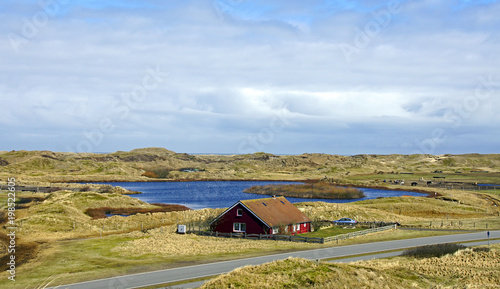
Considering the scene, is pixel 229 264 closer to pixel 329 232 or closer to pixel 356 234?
pixel 356 234

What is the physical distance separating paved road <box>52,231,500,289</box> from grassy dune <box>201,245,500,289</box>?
213 inches

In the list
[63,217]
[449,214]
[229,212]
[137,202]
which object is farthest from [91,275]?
[449,214]

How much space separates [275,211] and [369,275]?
97.9ft

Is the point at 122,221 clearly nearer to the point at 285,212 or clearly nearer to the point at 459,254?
the point at 285,212

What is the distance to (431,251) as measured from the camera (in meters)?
39.6

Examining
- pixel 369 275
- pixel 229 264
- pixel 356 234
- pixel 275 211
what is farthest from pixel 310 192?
pixel 369 275

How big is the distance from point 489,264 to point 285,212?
2784 centimetres

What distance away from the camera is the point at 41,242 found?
49.1m

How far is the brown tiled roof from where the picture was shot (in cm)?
5459

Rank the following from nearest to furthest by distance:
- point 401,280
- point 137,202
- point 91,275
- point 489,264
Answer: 1. point 401,280
2. point 91,275
3. point 489,264
4. point 137,202

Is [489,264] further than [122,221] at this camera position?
No

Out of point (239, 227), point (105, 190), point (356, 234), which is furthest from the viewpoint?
point (105, 190)

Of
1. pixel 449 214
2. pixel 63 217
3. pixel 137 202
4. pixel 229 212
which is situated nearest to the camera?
pixel 229 212

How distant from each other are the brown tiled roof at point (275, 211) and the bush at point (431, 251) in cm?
1814
